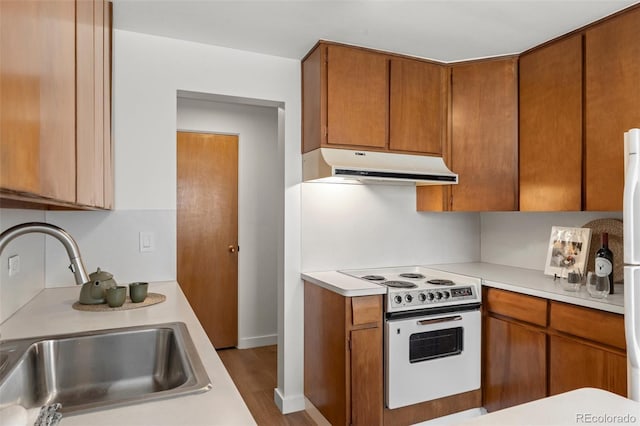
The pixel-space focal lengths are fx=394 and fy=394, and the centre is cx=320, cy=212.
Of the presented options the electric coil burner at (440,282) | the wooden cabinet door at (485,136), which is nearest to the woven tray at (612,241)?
the wooden cabinet door at (485,136)

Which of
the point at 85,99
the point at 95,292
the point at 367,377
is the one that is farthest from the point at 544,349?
the point at 85,99

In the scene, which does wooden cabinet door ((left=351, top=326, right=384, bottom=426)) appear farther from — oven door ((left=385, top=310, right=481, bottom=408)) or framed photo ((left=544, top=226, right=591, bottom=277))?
framed photo ((left=544, top=226, right=591, bottom=277))

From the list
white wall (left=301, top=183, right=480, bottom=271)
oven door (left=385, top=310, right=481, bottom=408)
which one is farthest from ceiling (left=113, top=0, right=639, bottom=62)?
oven door (left=385, top=310, right=481, bottom=408)

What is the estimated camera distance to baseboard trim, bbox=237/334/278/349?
3.92 meters

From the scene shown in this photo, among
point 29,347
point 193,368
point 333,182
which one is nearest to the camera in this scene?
point 193,368

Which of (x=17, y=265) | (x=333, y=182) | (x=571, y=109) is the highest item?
(x=571, y=109)

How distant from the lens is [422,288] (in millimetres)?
2381

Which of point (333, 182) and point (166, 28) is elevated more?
point (166, 28)

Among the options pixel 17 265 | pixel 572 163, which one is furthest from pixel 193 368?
pixel 572 163

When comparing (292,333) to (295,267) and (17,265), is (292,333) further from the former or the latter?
(17,265)

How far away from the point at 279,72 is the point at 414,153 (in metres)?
1.09

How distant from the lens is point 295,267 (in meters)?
2.75

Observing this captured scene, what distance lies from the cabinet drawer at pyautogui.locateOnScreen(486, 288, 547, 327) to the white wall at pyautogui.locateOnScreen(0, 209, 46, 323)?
2.52 metres

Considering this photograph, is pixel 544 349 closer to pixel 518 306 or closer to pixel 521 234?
pixel 518 306
